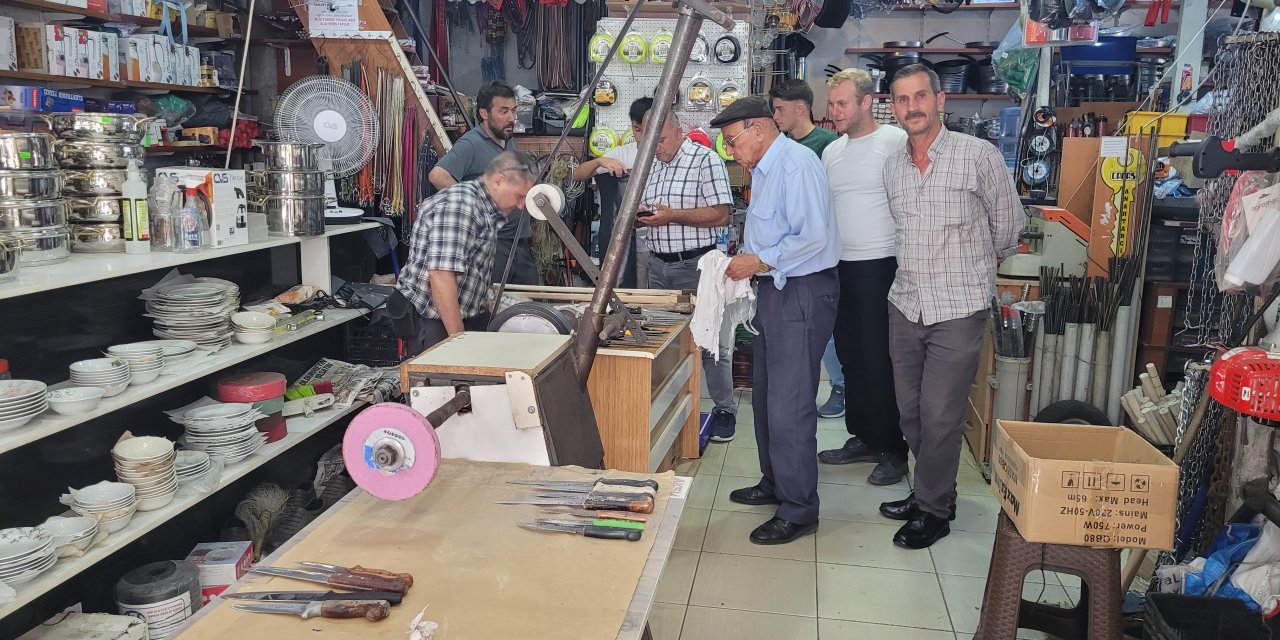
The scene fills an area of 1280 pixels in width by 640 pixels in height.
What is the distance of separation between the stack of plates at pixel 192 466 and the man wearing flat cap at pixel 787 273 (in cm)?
187

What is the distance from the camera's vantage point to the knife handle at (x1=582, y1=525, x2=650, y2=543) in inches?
67.4

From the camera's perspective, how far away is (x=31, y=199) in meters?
2.62

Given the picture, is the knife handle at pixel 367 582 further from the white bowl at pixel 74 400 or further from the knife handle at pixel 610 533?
the white bowl at pixel 74 400

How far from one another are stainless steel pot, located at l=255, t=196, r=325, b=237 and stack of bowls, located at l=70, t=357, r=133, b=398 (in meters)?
1.00

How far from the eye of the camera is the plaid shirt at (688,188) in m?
4.68

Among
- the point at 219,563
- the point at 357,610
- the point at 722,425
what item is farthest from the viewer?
the point at 722,425

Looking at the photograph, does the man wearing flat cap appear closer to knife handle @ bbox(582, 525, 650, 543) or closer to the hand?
the hand

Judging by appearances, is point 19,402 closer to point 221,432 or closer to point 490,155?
point 221,432

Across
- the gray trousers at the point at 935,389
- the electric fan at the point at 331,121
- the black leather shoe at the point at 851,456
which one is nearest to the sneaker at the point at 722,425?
the black leather shoe at the point at 851,456

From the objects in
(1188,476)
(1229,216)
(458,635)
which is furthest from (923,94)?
(458,635)

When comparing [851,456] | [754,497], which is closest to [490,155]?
[754,497]

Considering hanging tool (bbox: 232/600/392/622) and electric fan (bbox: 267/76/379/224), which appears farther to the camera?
electric fan (bbox: 267/76/379/224)

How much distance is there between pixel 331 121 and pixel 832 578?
3247 millimetres

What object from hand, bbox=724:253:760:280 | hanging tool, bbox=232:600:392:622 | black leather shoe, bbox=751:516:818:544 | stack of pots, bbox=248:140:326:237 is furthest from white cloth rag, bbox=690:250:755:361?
hanging tool, bbox=232:600:392:622
